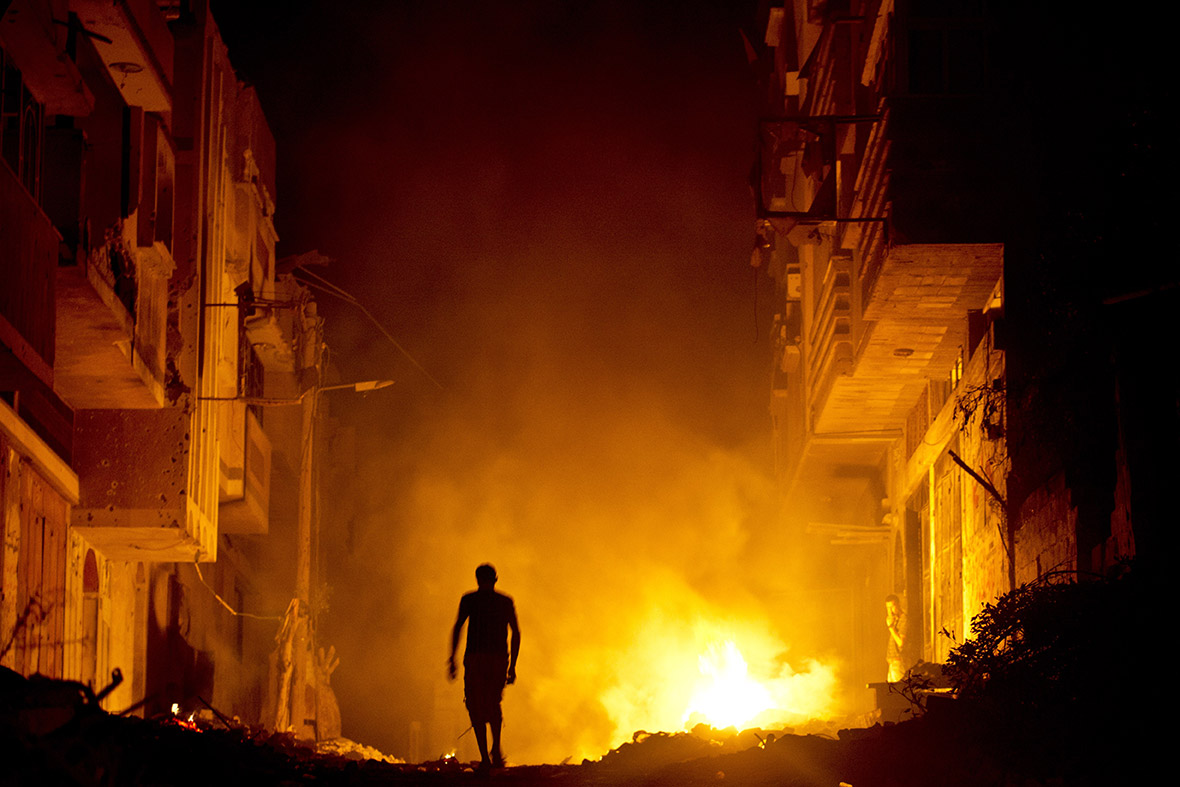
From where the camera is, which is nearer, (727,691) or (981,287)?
(981,287)

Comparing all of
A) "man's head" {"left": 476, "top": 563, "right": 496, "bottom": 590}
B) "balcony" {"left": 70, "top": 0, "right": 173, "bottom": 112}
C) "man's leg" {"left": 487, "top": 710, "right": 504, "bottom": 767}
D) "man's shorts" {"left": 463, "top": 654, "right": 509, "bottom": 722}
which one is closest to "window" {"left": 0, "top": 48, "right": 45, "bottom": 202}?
"balcony" {"left": 70, "top": 0, "right": 173, "bottom": 112}

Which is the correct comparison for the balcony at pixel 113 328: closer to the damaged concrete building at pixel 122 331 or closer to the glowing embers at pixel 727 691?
the damaged concrete building at pixel 122 331

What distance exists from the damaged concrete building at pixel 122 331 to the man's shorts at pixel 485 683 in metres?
2.51

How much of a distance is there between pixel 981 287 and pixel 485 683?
367 inches

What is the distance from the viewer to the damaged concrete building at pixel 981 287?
12227 mm

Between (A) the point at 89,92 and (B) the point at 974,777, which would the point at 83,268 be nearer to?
(A) the point at 89,92

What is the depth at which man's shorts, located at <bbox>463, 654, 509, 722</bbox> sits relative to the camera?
10.9 meters

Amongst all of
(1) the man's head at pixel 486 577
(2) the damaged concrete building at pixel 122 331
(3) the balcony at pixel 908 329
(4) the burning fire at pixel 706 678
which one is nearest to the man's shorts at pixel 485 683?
(1) the man's head at pixel 486 577

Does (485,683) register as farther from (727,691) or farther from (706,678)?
(706,678)

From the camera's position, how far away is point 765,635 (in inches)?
1379

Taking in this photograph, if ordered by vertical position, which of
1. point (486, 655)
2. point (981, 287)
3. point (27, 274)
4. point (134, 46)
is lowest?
point (486, 655)

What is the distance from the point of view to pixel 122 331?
15.8 m

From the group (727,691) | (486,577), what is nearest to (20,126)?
(486,577)

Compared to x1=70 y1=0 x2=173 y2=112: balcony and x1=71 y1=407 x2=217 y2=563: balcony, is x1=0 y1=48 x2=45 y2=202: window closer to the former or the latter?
x1=70 y1=0 x2=173 y2=112: balcony
